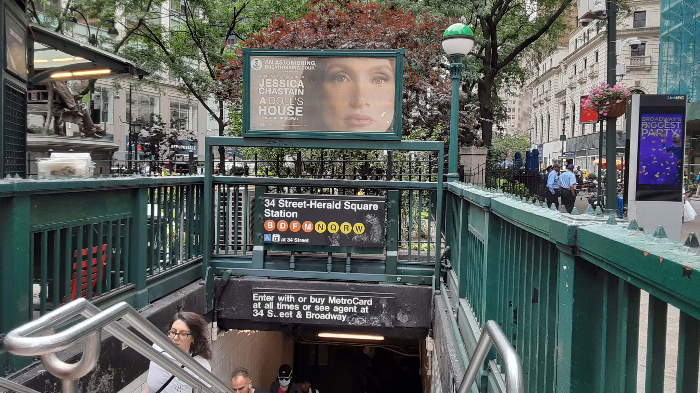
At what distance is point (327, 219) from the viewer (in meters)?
6.84

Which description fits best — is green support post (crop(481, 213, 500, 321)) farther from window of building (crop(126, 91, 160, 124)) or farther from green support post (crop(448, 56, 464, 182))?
window of building (crop(126, 91, 160, 124))

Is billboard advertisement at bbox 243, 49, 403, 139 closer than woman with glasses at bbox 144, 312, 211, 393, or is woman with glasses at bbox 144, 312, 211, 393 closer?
woman with glasses at bbox 144, 312, 211, 393

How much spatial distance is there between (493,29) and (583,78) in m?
39.5

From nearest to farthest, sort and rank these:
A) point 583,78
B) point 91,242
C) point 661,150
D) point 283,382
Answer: point 91,242, point 283,382, point 661,150, point 583,78

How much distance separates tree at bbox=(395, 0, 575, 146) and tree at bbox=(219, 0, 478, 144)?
97.0 inches

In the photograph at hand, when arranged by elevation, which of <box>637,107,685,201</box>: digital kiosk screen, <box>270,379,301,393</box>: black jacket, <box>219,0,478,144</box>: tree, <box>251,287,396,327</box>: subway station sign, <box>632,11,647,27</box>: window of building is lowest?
<box>270,379,301,393</box>: black jacket

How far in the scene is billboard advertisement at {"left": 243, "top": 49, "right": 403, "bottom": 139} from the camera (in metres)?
6.72

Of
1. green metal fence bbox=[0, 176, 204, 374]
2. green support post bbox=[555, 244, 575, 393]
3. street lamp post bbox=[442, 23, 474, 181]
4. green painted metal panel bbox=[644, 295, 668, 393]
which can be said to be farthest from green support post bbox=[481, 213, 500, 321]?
street lamp post bbox=[442, 23, 474, 181]

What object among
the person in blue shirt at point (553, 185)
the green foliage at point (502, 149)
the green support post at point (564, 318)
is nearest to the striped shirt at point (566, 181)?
the person in blue shirt at point (553, 185)

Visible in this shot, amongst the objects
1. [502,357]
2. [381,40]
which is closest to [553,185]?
[381,40]

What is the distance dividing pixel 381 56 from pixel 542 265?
4.76 m

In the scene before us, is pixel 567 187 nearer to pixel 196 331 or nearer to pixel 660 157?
pixel 660 157

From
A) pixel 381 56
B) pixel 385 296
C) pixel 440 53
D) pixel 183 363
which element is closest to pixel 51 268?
pixel 183 363

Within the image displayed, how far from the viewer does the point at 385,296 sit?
22.2 feet
